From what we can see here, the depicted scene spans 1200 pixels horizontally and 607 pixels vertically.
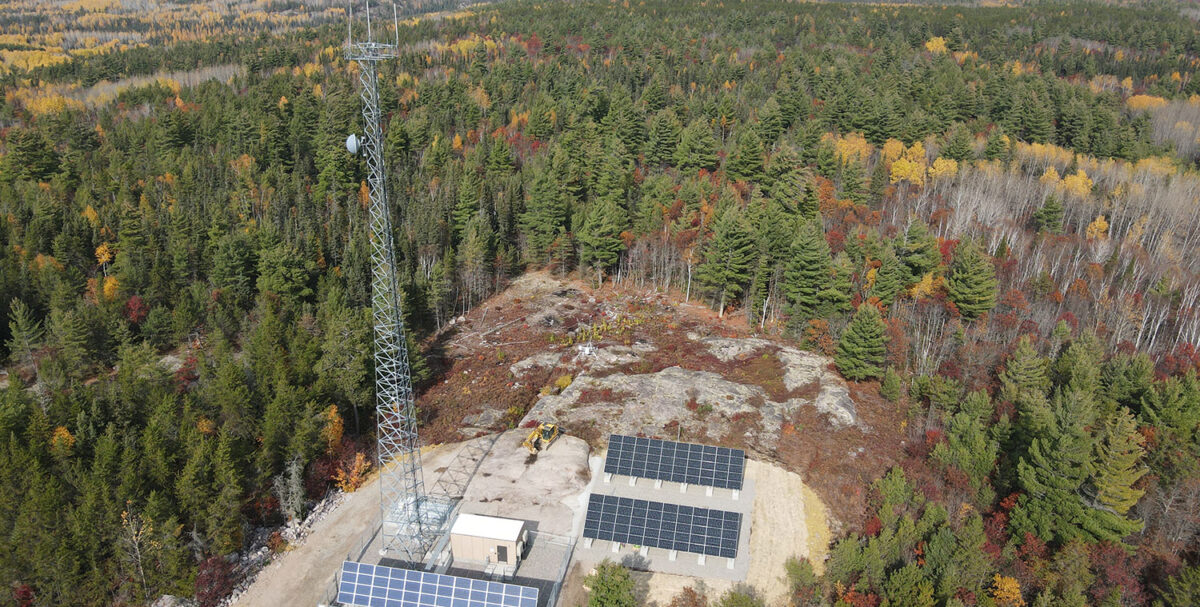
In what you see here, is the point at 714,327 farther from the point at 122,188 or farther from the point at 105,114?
the point at 105,114

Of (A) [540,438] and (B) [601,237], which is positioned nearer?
(A) [540,438]

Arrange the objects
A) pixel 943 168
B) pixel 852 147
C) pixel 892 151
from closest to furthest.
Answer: pixel 943 168, pixel 852 147, pixel 892 151

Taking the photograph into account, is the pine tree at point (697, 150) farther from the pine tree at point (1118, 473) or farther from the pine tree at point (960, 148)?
the pine tree at point (1118, 473)

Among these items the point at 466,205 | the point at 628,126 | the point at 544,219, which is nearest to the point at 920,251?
the point at 544,219

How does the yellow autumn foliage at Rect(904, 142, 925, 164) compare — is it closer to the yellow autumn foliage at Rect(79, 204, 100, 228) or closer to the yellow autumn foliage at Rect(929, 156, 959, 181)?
the yellow autumn foliage at Rect(929, 156, 959, 181)

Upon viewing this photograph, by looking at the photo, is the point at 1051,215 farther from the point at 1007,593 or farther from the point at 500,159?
the point at 500,159

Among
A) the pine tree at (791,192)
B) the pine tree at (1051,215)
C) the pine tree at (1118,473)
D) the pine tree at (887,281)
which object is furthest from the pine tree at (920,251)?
the pine tree at (1118,473)
